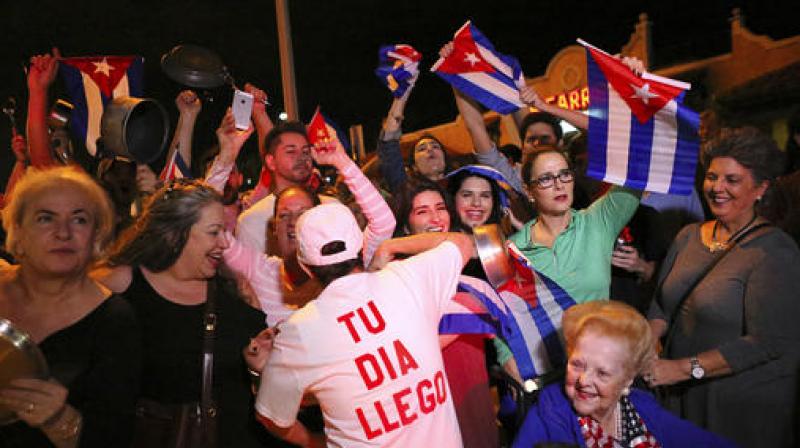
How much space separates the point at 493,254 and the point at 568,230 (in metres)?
0.68

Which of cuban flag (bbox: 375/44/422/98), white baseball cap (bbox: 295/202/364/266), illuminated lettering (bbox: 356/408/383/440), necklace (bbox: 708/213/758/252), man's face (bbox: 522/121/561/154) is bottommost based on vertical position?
illuminated lettering (bbox: 356/408/383/440)

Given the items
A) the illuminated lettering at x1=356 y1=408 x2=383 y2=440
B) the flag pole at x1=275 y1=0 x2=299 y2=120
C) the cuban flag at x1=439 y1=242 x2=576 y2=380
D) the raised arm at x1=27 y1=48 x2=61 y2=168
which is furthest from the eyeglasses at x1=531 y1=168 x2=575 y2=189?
the flag pole at x1=275 y1=0 x2=299 y2=120

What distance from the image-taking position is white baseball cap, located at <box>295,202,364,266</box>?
262 centimetres

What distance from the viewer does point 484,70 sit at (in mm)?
4730

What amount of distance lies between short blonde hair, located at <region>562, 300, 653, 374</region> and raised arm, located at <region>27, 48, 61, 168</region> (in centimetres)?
369

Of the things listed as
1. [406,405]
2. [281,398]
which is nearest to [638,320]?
[406,405]

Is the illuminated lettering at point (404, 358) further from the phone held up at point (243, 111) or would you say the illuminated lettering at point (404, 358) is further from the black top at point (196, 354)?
the phone held up at point (243, 111)

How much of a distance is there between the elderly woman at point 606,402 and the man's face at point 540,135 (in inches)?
94.7

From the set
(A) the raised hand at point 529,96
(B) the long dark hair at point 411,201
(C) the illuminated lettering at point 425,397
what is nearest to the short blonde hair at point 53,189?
(C) the illuminated lettering at point 425,397

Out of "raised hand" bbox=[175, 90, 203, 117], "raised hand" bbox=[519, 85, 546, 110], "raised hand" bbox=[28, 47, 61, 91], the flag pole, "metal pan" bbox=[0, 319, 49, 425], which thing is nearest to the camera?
"metal pan" bbox=[0, 319, 49, 425]

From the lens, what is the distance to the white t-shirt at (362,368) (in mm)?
2525

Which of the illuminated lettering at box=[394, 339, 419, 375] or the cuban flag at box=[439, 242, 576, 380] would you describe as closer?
the illuminated lettering at box=[394, 339, 419, 375]

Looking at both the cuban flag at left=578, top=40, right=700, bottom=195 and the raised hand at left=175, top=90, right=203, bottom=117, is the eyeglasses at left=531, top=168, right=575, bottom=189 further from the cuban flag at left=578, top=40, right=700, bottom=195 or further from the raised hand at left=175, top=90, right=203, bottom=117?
the raised hand at left=175, top=90, right=203, bottom=117

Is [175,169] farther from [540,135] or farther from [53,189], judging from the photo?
[540,135]
